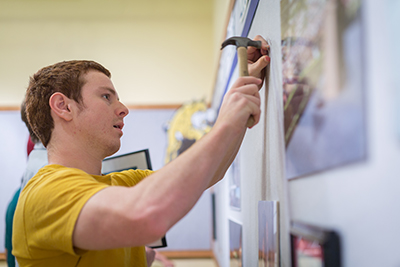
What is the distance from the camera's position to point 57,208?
653 millimetres

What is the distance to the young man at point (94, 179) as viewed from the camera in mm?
594

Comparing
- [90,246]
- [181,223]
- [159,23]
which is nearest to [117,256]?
[90,246]

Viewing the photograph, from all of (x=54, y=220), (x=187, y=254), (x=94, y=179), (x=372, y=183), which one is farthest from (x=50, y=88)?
(x=187, y=254)

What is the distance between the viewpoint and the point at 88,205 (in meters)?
0.61

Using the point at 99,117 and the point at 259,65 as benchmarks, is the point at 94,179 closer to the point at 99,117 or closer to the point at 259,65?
the point at 99,117

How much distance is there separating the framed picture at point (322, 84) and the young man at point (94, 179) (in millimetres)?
96

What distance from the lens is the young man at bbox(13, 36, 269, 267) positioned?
23.4 inches

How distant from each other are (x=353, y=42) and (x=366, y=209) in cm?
18

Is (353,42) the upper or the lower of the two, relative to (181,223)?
upper

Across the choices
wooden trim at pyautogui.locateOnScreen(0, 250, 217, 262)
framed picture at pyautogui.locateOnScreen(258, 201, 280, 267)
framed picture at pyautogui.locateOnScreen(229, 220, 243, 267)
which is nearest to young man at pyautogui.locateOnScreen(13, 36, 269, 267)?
framed picture at pyautogui.locateOnScreen(258, 201, 280, 267)

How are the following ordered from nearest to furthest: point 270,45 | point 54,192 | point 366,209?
point 366,209 → point 54,192 → point 270,45

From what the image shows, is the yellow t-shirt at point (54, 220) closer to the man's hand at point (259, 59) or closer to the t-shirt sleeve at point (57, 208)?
the t-shirt sleeve at point (57, 208)

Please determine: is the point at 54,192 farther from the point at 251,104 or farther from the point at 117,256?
the point at 251,104

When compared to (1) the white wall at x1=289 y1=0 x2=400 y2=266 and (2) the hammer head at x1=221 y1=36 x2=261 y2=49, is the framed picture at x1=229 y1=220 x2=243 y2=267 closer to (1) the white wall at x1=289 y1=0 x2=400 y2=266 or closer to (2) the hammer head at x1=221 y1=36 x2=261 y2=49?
(2) the hammer head at x1=221 y1=36 x2=261 y2=49
